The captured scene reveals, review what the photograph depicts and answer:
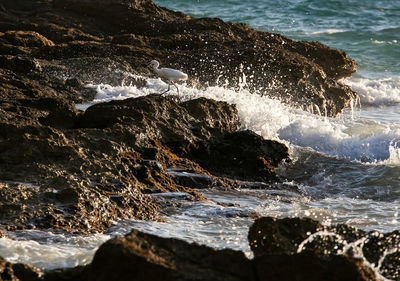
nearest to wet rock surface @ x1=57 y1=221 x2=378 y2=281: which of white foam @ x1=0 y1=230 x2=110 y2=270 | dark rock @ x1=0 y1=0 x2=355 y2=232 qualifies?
white foam @ x1=0 y1=230 x2=110 y2=270

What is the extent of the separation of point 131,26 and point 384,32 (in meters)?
10.6

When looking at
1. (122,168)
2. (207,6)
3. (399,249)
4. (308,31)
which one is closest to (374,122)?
(122,168)

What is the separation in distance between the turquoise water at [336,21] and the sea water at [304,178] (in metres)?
0.17

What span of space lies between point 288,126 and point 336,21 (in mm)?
13638

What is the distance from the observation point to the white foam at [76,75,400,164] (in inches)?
326

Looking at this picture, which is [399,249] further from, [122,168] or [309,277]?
[122,168]

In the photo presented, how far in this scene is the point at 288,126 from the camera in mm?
8758

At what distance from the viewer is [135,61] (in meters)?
9.66

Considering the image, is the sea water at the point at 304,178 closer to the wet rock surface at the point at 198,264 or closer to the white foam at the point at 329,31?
the wet rock surface at the point at 198,264

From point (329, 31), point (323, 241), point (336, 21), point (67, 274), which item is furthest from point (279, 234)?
point (336, 21)

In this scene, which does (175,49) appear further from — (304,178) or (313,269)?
(313,269)

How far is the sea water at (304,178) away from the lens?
12.8 ft

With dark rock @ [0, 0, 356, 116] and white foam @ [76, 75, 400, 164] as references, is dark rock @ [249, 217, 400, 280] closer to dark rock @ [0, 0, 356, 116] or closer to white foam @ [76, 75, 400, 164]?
white foam @ [76, 75, 400, 164]

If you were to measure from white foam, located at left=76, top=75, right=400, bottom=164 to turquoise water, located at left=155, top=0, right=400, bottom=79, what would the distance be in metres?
6.92
